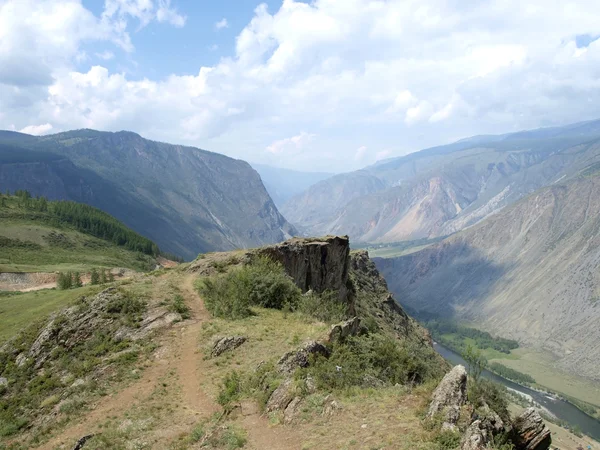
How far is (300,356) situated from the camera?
18328 mm

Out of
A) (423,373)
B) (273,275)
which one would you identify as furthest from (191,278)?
(423,373)

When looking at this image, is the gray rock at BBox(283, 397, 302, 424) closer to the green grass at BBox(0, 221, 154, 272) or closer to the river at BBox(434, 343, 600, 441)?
the green grass at BBox(0, 221, 154, 272)

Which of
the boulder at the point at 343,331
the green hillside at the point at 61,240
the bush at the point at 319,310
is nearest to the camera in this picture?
the boulder at the point at 343,331

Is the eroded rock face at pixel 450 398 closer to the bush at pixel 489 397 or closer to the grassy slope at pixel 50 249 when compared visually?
the bush at pixel 489 397

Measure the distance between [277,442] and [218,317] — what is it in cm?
1339

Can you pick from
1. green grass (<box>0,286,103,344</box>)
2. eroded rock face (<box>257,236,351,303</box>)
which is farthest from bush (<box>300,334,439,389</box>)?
green grass (<box>0,286,103,344</box>)

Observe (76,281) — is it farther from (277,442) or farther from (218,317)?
(277,442)

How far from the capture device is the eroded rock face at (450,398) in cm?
1277

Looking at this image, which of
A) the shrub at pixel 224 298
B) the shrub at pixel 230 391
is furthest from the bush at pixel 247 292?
the shrub at pixel 230 391

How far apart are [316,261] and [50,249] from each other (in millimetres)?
67579

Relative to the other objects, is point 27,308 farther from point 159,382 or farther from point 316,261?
point 159,382

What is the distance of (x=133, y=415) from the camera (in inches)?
671

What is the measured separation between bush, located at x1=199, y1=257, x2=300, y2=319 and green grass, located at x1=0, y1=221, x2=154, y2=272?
48459 mm

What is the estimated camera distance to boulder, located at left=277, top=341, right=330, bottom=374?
59.3 feet
